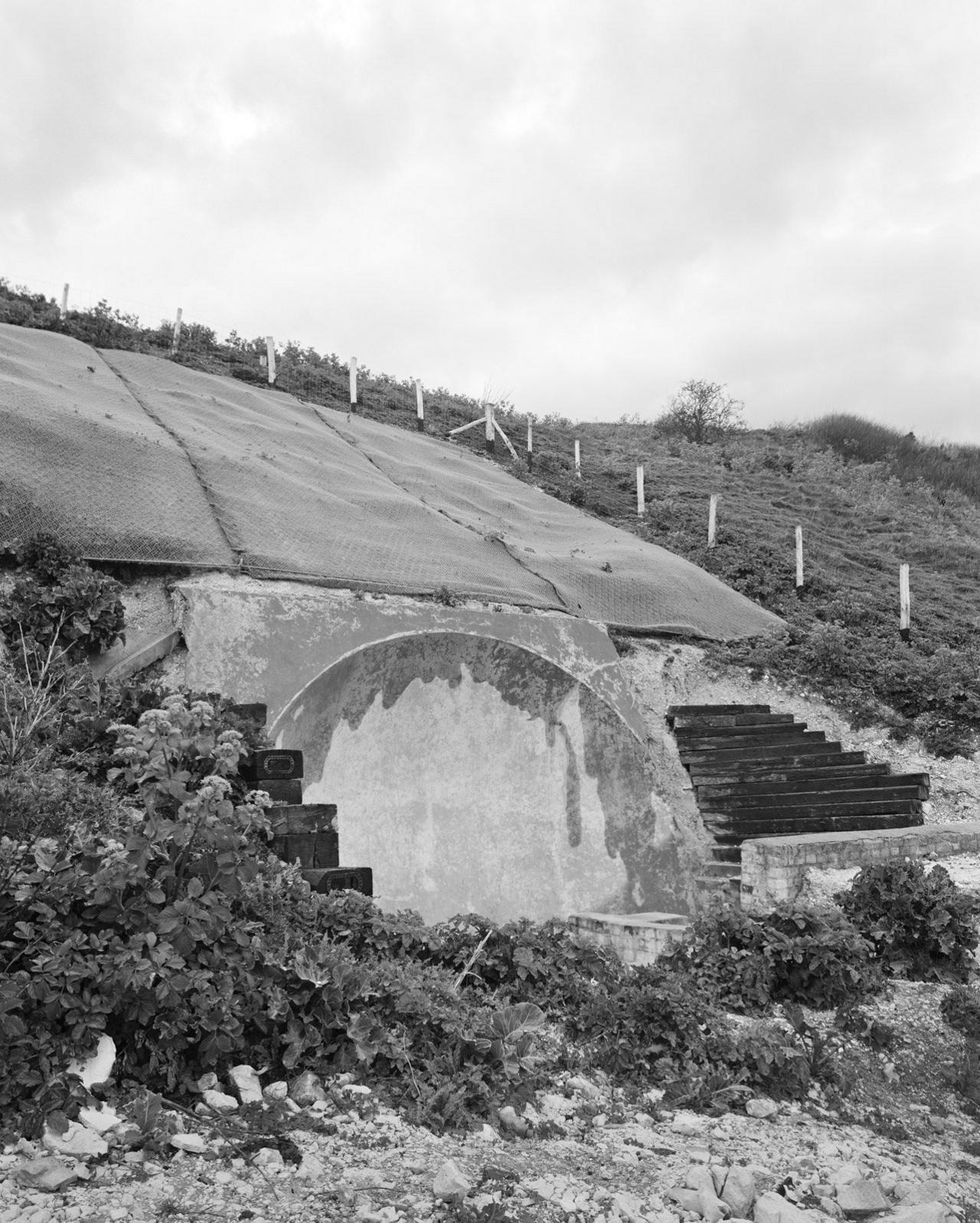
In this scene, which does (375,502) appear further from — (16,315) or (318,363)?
(318,363)

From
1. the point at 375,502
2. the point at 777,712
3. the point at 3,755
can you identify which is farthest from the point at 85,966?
the point at 777,712

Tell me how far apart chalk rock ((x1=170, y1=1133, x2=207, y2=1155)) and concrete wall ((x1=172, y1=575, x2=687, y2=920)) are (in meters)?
4.48

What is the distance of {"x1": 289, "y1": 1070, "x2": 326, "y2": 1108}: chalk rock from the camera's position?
11.3ft

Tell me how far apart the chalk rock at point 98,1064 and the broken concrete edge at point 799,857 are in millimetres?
5040

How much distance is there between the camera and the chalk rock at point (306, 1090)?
135 inches

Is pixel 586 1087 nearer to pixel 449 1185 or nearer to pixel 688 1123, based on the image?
pixel 688 1123

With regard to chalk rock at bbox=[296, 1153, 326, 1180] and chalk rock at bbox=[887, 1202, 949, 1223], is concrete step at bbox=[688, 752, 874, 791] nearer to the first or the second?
chalk rock at bbox=[887, 1202, 949, 1223]

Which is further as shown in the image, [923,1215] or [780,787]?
[780,787]

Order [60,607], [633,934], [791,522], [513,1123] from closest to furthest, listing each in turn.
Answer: [513,1123] → [633,934] → [60,607] → [791,522]

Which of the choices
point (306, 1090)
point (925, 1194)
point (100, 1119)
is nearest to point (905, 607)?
point (925, 1194)

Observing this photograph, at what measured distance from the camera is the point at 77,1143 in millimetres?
2865

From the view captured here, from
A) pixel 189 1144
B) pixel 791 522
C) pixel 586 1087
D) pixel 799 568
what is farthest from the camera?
pixel 791 522

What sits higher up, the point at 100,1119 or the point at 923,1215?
the point at 100,1119

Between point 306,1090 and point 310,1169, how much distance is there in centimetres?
52
